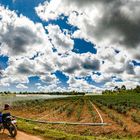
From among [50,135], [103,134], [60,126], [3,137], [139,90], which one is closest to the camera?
[3,137]

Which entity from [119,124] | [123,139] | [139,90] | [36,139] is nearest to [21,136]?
[36,139]

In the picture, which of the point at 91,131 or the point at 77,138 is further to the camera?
the point at 91,131

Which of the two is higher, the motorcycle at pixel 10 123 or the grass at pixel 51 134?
the motorcycle at pixel 10 123

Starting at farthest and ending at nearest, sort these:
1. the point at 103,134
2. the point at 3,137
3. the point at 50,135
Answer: the point at 103,134, the point at 50,135, the point at 3,137

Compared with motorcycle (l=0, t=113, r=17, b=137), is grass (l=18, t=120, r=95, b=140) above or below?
below

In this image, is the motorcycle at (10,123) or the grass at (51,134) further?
the grass at (51,134)

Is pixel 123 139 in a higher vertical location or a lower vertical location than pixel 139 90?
lower

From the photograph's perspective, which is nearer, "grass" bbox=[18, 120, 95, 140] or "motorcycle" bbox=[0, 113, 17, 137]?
"motorcycle" bbox=[0, 113, 17, 137]

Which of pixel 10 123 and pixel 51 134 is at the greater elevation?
pixel 10 123

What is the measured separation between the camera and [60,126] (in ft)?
88.2

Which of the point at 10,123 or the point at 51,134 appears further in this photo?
the point at 51,134

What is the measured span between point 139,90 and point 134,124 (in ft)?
549

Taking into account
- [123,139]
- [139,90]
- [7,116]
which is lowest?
[123,139]

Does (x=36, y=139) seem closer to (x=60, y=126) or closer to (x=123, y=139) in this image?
(x=123, y=139)
